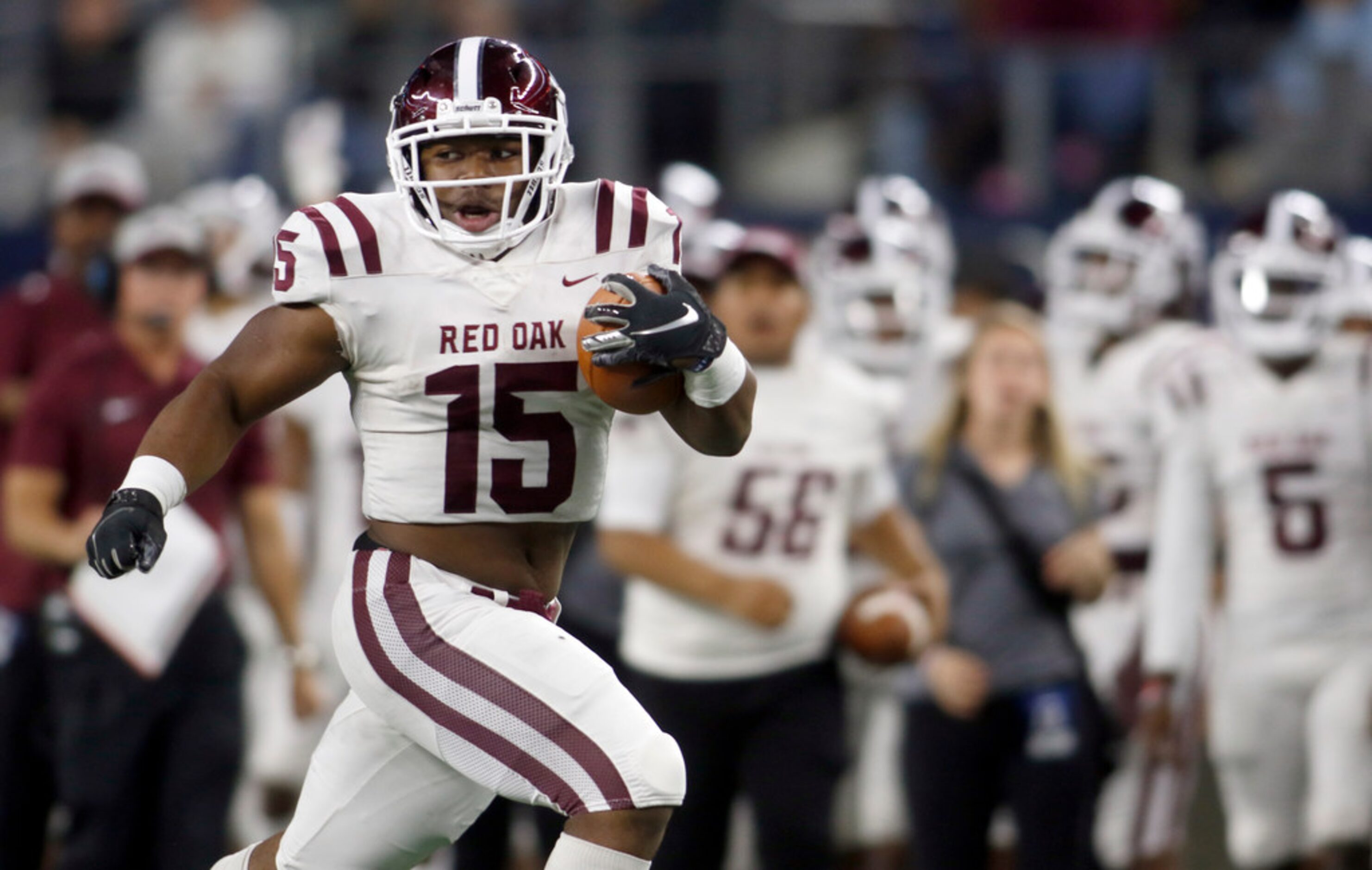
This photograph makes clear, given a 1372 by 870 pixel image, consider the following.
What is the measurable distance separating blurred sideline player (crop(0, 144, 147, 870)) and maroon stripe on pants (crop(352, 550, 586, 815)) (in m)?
2.25

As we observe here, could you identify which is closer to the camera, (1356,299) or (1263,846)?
(1263,846)

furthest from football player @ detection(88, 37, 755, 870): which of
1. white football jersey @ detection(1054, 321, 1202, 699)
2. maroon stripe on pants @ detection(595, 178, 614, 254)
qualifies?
white football jersey @ detection(1054, 321, 1202, 699)

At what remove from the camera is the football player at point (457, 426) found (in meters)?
3.41

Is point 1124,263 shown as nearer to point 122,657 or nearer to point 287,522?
point 287,522

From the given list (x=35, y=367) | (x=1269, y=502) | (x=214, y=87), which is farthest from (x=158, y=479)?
(x=214, y=87)

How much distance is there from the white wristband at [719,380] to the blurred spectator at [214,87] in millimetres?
6105

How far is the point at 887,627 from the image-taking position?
17.0 feet

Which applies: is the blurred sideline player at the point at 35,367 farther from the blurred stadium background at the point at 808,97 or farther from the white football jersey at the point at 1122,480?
the white football jersey at the point at 1122,480

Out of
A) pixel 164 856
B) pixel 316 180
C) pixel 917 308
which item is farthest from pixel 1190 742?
pixel 316 180

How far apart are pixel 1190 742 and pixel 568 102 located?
3951 mm

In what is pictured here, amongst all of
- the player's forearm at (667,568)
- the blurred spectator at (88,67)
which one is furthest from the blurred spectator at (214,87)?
the player's forearm at (667,568)

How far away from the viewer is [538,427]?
358 centimetres

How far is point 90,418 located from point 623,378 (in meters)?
2.32

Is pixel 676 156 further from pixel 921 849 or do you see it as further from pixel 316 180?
pixel 921 849
